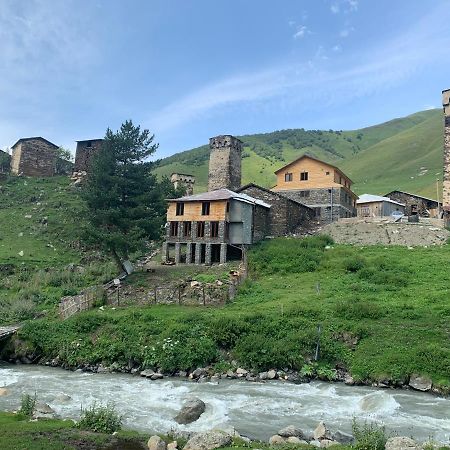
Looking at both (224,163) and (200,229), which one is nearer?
(200,229)

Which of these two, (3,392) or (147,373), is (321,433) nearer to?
(147,373)

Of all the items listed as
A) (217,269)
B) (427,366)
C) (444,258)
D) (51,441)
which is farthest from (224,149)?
(51,441)

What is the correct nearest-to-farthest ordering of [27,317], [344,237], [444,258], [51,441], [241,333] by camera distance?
[51,441], [241,333], [27,317], [444,258], [344,237]

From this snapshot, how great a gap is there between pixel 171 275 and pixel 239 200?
983 centimetres

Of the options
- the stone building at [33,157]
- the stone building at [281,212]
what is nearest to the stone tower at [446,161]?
the stone building at [281,212]

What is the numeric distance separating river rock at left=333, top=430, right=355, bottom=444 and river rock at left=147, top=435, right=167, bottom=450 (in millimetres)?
5187

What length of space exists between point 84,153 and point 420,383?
64.2 metres

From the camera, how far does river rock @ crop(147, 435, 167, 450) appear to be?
1183 centimetres

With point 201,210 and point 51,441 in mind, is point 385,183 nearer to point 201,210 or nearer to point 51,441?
point 201,210

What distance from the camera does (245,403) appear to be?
18.0m

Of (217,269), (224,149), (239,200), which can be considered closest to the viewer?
(217,269)

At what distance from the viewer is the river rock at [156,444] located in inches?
466

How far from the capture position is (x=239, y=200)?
139 feet

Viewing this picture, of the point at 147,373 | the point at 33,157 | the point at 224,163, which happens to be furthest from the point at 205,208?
the point at 33,157
